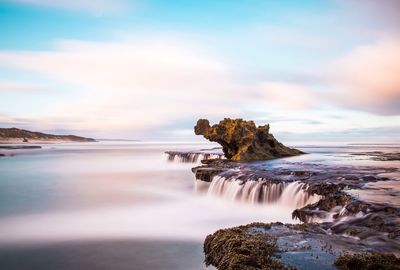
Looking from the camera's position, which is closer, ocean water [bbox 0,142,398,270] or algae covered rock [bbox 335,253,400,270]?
algae covered rock [bbox 335,253,400,270]

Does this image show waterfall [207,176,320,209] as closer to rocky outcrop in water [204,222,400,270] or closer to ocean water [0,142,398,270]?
ocean water [0,142,398,270]

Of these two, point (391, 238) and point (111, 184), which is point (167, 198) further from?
point (391, 238)

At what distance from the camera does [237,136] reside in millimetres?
33500

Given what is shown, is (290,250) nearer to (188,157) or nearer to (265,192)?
(265,192)

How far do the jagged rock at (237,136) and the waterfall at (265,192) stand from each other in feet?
41.8

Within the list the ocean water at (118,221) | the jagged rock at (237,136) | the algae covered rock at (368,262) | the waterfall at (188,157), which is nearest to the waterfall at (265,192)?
the ocean water at (118,221)

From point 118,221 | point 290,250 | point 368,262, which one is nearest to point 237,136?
point 118,221

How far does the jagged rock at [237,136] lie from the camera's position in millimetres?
33469

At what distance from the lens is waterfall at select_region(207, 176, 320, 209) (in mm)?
16000

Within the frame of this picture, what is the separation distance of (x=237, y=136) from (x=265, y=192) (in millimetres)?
16106

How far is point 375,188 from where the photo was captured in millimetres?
15234

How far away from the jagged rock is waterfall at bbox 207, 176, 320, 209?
1273 centimetres

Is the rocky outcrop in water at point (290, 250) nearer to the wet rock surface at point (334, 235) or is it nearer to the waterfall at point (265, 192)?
the wet rock surface at point (334, 235)

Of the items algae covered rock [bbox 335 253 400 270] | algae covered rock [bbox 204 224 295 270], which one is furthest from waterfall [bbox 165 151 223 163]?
algae covered rock [bbox 335 253 400 270]
